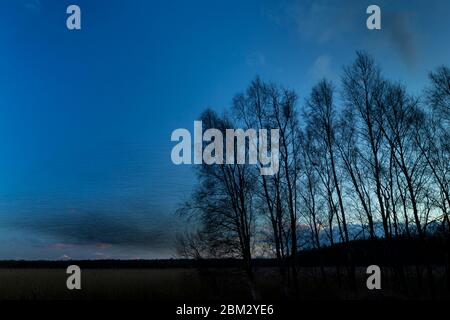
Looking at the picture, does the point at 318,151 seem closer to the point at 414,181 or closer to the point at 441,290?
the point at 414,181

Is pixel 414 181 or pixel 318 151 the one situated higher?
pixel 318 151

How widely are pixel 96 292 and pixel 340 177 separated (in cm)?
1683

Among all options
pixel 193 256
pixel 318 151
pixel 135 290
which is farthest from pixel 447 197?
pixel 135 290

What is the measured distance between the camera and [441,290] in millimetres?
20797

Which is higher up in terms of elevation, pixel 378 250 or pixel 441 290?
pixel 378 250

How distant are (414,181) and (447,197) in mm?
1769

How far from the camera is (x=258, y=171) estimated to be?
1770cm
